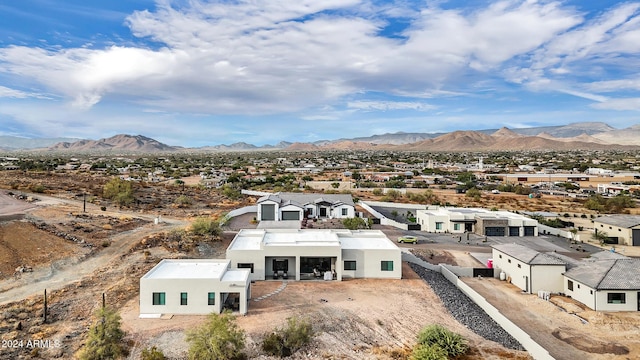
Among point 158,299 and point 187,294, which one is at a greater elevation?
point 187,294

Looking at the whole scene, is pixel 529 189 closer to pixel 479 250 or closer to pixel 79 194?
pixel 479 250

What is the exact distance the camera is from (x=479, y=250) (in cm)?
3791

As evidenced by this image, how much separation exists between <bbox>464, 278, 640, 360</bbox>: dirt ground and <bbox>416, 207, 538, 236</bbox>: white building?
17.2 meters

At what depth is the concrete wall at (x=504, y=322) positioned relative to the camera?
18906 mm

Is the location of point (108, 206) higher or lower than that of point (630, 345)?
higher

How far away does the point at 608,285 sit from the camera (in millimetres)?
23922

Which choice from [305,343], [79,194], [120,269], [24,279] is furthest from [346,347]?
[79,194]

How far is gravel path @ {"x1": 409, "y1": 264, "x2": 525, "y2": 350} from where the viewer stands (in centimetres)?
2114

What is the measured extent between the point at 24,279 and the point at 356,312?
21.3 m

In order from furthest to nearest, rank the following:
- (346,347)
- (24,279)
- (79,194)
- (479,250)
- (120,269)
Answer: (79,194)
(479,250)
(120,269)
(24,279)
(346,347)

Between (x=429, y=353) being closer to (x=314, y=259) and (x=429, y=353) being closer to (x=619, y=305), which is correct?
(x=314, y=259)

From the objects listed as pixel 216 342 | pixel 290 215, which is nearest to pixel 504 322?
pixel 216 342

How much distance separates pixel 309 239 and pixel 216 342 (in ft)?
47.7

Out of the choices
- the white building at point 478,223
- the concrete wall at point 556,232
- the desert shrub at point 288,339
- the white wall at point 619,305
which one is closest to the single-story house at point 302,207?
the white building at point 478,223
